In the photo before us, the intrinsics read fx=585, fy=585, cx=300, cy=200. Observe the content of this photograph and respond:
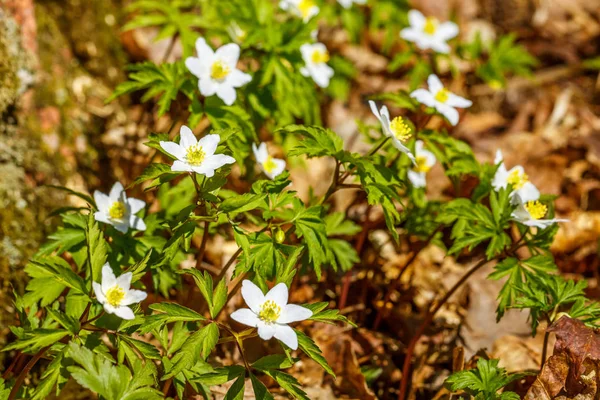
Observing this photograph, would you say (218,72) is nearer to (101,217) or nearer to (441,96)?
(101,217)

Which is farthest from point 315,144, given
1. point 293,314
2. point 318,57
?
point 318,57

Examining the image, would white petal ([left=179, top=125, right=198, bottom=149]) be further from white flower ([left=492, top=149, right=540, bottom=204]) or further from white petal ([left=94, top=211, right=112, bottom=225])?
white flower ([left=492, top=149, right=540, bottom=204])

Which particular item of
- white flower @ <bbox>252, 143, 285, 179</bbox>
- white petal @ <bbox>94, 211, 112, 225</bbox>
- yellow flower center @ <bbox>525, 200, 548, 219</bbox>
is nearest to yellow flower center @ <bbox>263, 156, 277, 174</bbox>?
white flower @ <bbox>252, 143, 285, 179</bbox>

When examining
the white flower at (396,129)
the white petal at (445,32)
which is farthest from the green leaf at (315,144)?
the white petal at (445,32)

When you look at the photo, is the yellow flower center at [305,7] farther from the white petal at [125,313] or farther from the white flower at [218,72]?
the white petal at [125,313]

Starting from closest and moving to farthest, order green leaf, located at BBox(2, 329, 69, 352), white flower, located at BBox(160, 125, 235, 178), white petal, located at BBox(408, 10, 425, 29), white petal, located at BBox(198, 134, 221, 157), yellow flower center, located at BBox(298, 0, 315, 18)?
green leaf, located at BBox(2, 329, 69, 352), white flower, located at BBox(160, 125, 235, 178), white petal, located at BBox(198, 134, 221, 157), yellow flower center, located at BBox(298, 0, 315, 18), white petal, located at BBox(408, 10, 425, 29)

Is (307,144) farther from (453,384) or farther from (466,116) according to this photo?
(466,116)
